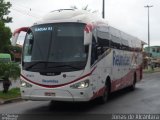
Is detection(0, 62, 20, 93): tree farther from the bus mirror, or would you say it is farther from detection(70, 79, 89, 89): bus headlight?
the bus mirror

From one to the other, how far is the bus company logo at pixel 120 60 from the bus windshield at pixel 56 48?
14.9 feet

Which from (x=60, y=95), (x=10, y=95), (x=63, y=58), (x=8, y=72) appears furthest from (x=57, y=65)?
(x=8, y=72)

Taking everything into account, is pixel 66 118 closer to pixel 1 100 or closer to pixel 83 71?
pixel 83 71

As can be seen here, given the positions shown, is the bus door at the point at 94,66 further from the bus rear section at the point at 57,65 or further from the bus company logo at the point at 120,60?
the bus company logo at the point at 120,60

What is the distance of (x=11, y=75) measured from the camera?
2036 cm

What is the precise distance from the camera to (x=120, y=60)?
2044cm

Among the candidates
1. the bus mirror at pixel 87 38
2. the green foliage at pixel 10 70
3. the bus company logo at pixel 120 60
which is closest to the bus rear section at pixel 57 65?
the bus mirror at pixel 87 38

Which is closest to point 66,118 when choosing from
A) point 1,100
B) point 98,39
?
point 98,39

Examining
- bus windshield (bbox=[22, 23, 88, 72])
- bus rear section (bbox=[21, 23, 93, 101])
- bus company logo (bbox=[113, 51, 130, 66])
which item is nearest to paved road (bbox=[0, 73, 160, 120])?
bus rear section (bbox=[21, 23, 93, 101])

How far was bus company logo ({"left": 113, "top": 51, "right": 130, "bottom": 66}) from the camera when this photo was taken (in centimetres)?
1906

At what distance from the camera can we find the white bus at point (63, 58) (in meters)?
14.2

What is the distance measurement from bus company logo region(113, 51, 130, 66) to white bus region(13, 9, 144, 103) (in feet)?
9.29

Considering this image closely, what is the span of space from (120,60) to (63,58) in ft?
21.4

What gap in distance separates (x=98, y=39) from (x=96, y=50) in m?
0.65
